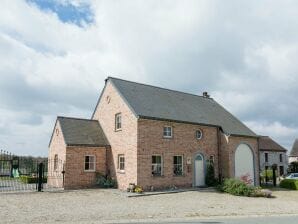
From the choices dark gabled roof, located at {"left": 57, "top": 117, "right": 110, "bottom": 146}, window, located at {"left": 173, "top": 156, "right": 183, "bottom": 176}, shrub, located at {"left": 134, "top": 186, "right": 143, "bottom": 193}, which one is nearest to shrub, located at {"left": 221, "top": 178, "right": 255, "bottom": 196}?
window, located at {"left": 173, "top": 156, "right": 183, "bottom": 176}

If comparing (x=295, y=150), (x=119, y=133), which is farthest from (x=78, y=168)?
(x=295, y=150)

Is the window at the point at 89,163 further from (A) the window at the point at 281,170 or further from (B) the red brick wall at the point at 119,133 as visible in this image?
(A) the window at the point at 281,170

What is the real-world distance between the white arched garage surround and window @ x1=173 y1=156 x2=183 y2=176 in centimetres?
568

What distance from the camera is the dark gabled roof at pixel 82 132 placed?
2416 centimetres

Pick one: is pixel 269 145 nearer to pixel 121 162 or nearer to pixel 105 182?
pixel 121 162

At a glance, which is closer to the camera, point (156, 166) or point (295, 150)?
point (156, 166)

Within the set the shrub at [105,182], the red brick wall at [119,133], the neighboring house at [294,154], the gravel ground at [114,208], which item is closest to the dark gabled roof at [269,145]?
the neighboring house at [294,154]

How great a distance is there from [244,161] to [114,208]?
16693 millimetres

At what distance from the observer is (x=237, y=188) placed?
844 inches

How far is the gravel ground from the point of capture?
12.5 m

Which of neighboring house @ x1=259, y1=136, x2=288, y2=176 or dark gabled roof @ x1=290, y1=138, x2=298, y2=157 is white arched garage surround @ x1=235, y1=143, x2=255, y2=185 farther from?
dark gabled roof @ x1=290, y1=138, x2=298, y2=157

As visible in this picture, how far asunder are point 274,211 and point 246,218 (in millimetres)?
2852

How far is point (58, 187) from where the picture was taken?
2431cm

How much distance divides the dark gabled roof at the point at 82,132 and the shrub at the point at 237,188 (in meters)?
9.40
